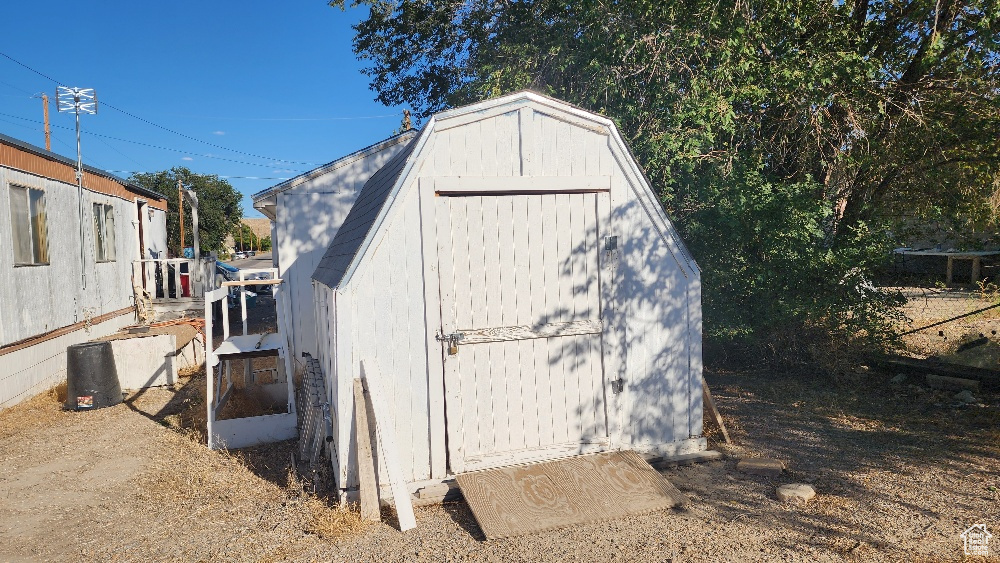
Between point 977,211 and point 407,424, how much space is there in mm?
8402

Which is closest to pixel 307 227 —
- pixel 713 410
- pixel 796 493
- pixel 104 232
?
pixel 713 410

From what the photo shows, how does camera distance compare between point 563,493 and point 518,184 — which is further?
point 518,184

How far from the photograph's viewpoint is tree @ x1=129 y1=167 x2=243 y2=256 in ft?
125

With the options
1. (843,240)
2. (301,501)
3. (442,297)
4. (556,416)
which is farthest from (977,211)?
(301,501)

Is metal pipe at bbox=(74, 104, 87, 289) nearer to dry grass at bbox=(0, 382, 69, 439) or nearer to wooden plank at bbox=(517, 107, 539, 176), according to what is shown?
dry grass at bbox=(0, 382, 69, 439)

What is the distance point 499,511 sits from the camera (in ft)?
14.9

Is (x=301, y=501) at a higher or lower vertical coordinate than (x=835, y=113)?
lower

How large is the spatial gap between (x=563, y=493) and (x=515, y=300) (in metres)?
1.59

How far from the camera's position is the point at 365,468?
183 inches

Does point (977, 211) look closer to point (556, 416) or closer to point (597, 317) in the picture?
point (597, 317)

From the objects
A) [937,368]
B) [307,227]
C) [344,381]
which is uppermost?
[307,227]

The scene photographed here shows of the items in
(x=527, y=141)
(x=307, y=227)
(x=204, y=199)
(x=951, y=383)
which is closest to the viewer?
(x=527, y=141)

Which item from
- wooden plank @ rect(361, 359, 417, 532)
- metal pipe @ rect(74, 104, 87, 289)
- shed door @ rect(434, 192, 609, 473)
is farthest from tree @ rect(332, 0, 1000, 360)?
metal pipe @ rect(74, 104, 87, 289)

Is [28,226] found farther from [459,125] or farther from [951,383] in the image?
[951,383]
